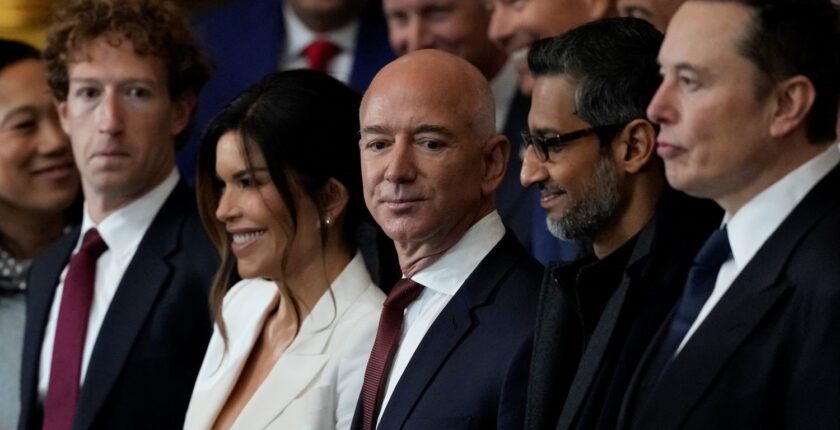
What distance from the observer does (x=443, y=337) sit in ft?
12.1

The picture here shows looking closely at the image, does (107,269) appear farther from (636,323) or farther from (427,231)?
(636,323)

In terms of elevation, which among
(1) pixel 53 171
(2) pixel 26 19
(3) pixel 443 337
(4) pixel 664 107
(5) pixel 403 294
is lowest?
(3) pixel 443 337

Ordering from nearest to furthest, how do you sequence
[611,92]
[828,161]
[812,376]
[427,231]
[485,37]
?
[812,376], [828,161], [611,92], [427,231], [485,37]

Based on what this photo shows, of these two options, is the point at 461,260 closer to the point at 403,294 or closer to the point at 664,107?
the point at 403,294

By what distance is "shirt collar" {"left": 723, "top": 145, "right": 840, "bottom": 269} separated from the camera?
10.0 feet

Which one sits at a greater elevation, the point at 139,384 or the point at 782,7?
the point at 782,7

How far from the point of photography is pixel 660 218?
3430 millimetres

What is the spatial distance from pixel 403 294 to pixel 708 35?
38.9 inches

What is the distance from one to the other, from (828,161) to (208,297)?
6.71 feet

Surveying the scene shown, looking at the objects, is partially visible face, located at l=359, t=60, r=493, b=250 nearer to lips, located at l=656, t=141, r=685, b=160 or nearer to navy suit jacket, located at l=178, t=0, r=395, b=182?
lips, located at l=656, t=141, r=685, b=160

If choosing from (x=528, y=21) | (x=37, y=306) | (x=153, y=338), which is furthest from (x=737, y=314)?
(x=37, y=306)

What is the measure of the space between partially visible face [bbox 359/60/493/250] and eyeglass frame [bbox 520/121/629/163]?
0.20 metres

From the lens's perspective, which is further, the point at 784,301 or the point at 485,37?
the point at 485,37

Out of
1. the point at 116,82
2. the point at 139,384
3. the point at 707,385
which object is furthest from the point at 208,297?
the point at 707,385
